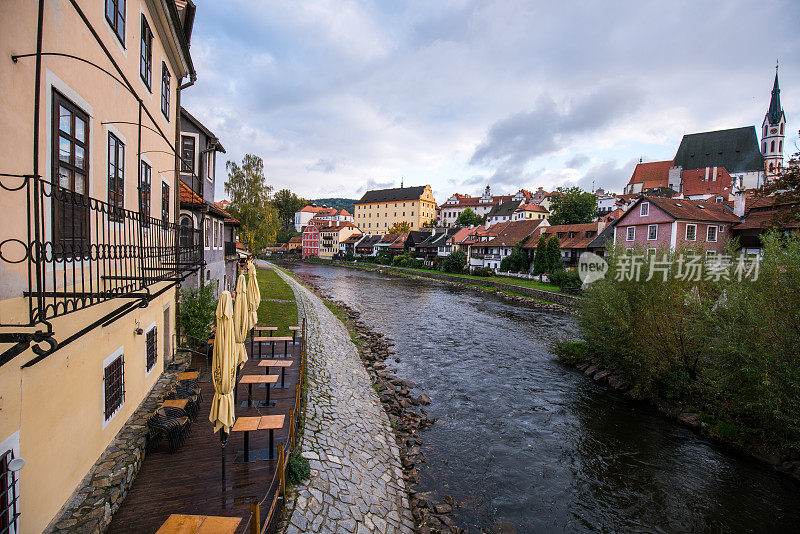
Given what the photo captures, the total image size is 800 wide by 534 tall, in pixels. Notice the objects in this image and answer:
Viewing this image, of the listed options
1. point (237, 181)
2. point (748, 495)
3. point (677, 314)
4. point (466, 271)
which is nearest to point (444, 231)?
point (466, 271)

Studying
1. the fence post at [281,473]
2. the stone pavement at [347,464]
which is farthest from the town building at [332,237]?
the fence post at [281,473]

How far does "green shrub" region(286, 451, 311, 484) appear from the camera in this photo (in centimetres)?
711

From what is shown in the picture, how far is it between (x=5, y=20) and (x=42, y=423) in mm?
4382

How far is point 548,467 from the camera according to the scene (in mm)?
10102

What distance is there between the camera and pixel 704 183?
67438mm

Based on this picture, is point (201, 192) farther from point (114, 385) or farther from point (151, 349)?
point (114, 385)

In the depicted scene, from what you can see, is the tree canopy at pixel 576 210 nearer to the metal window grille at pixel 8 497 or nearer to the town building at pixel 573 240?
the town building at pixel 573 240

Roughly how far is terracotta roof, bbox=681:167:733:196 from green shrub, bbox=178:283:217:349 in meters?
77.7

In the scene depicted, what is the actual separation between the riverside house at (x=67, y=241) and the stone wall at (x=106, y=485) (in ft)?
0.29

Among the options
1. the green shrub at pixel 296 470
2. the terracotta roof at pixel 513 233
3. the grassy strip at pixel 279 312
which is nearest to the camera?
the green shrub at pixel 296 470

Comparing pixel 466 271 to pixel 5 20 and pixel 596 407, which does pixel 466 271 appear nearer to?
pixel 596 407

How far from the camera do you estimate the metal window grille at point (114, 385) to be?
664 cm

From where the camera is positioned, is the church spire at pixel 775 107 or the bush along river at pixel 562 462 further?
the church spire at pixel 775 107

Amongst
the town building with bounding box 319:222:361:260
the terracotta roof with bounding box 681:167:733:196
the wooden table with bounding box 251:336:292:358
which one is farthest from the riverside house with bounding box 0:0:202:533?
the town building with bounding box 319:222:361:260
